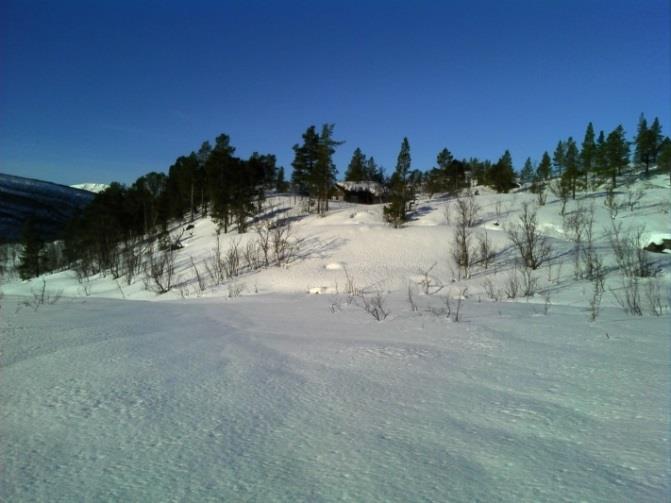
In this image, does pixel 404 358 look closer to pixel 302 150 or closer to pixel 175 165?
pixel 302 150

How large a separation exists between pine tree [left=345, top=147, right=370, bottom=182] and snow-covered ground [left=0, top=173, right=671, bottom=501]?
62144 mm

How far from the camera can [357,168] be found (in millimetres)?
67312

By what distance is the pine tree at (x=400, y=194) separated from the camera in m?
31.1

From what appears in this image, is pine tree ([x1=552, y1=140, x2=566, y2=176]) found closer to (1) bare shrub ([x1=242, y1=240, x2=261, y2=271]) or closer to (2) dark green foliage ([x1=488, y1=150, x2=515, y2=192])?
(2) dark green foliage ([x1=488, y1=150, x2=515, y2=192])

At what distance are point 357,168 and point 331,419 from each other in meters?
67.0

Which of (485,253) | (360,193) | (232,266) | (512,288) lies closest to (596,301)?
(512,288)

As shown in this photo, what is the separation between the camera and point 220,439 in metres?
1.95

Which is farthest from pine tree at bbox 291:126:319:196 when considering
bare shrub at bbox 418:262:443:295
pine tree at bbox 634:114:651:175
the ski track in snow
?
pine tree at bbox 634:114:651:175

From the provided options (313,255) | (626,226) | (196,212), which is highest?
(196,212)

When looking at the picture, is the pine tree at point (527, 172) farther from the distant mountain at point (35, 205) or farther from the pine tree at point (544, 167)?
the distant mountain at point (35, 205)

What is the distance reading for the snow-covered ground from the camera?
158 centimetres

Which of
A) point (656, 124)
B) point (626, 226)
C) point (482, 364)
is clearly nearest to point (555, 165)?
point (656, 124)

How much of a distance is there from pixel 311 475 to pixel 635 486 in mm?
1310

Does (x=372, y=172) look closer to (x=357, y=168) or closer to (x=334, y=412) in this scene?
(x=357, y=168)
